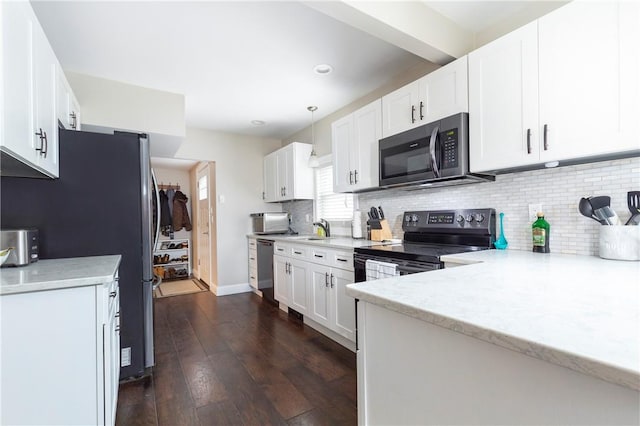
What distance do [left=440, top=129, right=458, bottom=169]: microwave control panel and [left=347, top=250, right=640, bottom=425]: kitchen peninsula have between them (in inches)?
40.7

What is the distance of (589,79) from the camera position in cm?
143

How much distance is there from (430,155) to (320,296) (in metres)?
1.62

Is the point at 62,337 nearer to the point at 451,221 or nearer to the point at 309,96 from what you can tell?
the point at 451,221

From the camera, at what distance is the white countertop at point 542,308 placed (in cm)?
50

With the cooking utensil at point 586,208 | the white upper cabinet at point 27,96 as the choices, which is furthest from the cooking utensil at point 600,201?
the white upper cabinet at point 27,96

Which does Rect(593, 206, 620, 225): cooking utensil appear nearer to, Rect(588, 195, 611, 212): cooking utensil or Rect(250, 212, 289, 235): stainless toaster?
Rect(588, 195, 611, 212): cooking utensil

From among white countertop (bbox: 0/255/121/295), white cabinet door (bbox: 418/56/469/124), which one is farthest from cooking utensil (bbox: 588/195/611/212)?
white countertop (bbox: 0/255/121/295)

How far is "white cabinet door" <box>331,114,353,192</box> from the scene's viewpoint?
2.96 metres

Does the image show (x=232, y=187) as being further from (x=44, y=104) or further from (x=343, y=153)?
(x=44, y=104)

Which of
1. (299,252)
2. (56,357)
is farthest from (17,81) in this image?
(299,252)

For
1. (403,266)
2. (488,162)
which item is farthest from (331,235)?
(488,162)

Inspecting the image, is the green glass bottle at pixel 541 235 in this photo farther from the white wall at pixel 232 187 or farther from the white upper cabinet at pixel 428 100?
Answer: the white wall at pixel 232 187

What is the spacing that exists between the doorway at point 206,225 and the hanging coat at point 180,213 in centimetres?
23

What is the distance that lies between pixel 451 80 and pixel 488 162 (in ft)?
2.07
